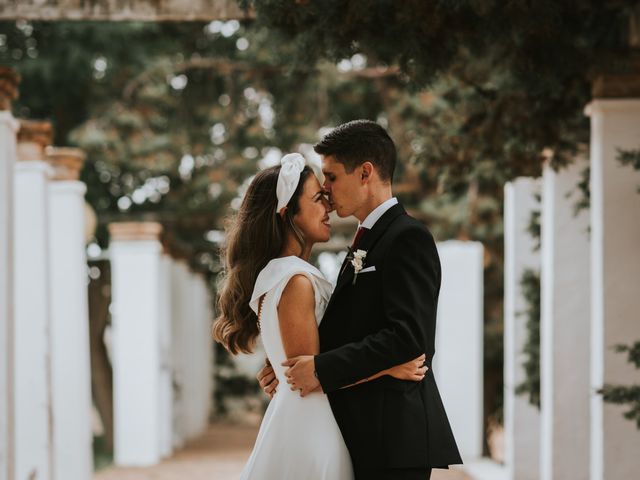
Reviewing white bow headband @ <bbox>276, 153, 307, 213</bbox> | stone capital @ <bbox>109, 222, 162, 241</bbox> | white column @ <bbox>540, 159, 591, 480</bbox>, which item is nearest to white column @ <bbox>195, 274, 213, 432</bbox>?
stone capital @ <bbox>109, 222, 162, 241</bbox>

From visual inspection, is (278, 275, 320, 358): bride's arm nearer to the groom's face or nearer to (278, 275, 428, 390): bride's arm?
(278, 275, 428, 390): bride's arm

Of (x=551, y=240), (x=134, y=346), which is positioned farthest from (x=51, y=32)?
(x=551, y=240)

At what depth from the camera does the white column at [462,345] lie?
15789 mm

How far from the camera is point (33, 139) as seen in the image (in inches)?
376

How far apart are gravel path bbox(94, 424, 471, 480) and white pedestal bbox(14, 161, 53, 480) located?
4971mm

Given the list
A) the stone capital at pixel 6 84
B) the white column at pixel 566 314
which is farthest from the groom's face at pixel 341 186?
the white column at pixel 566 314

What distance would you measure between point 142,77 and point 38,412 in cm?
943

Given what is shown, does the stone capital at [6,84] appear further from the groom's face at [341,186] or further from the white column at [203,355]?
the white column at [203,355]

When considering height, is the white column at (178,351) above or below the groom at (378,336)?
below

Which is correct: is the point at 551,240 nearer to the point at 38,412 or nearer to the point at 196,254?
the point at 38,412

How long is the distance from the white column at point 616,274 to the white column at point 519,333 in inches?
150

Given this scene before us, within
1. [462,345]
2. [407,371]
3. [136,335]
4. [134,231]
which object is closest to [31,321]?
[407,371]

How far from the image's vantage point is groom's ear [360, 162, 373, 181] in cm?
461

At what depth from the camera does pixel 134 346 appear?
696 inches
